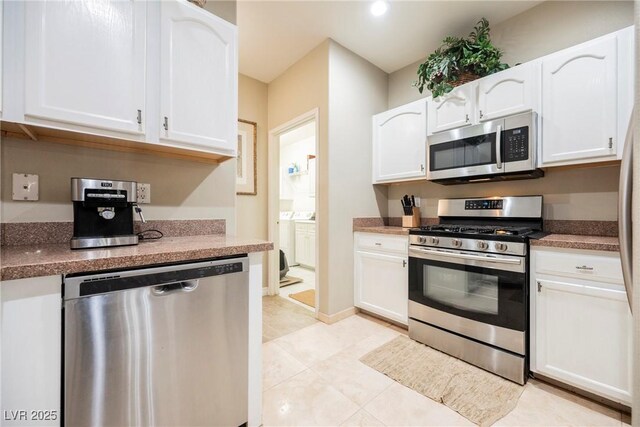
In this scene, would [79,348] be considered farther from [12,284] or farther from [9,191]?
[9,191]

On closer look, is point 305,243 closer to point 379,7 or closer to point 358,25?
point 358,25

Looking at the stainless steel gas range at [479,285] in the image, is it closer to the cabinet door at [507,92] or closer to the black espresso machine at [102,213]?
the cabinet door at [507,92]

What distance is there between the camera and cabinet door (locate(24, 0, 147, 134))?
1.05 meters

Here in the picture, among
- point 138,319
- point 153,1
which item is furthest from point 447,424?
point 153,1

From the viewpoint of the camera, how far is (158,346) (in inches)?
40.8

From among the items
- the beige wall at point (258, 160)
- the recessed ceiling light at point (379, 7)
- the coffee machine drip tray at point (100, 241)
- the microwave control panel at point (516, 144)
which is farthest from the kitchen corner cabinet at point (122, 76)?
the microwave control panel at point (516, 144)

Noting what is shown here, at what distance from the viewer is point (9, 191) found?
120cm

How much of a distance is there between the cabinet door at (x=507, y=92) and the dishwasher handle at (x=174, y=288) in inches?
92.8

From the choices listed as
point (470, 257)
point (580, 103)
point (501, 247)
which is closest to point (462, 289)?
point (470, 257)

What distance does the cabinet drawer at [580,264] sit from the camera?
1400 mm

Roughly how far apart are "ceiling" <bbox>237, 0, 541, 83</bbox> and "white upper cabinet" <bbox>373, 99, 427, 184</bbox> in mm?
650

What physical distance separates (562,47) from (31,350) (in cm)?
346

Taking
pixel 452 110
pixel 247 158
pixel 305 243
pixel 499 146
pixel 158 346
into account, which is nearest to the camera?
pixel 158 346

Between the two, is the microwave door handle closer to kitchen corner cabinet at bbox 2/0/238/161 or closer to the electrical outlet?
kitchen corner cabinet at bbox 2/0/238/161
